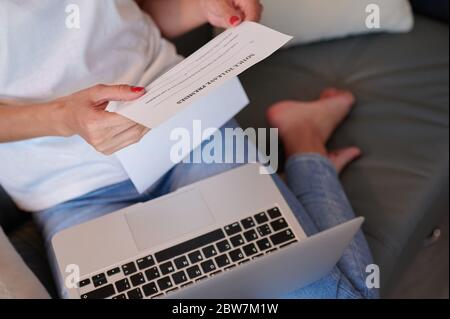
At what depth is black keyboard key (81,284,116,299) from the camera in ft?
2.26

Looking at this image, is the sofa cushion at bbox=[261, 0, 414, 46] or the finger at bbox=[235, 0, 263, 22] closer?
the finger at bbox=[235, 0, 263, 22]

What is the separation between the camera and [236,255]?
2.37 feet

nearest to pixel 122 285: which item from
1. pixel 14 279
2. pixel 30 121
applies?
pixel 14 279

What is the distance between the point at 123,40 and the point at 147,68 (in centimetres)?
5

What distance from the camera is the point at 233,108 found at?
0.83 m

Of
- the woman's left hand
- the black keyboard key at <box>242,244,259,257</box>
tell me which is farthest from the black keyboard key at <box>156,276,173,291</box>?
the woman's left hand

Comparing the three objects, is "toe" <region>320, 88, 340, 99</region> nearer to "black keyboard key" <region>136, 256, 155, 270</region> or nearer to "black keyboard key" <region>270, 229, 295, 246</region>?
"black keyboard key" <region>270, 229, 295, 246</region>

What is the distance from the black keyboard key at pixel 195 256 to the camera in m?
0.72

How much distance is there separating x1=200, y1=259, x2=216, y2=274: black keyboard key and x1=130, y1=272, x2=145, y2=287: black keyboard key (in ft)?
0.25

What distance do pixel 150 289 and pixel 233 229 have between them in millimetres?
131

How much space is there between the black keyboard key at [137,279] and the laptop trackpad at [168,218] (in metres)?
0.04

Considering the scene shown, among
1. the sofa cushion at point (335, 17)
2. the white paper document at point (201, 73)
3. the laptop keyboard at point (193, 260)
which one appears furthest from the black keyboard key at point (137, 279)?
the sofa cushion at point (335, 17)

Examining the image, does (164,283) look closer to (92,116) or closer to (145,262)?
(145,262)
